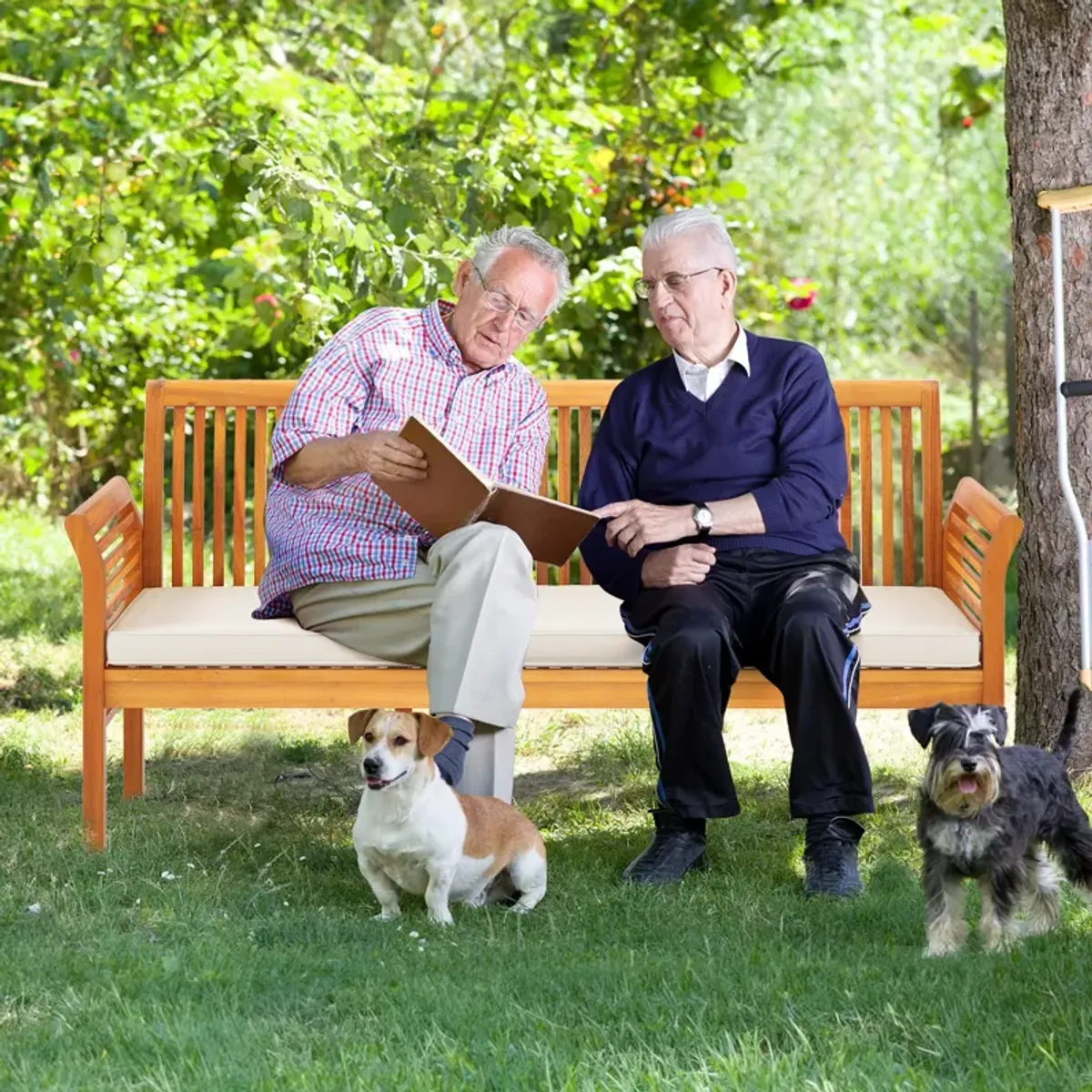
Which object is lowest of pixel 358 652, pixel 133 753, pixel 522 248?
pixel 133 753

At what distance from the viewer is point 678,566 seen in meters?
3.73

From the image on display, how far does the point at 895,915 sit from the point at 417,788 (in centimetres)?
94

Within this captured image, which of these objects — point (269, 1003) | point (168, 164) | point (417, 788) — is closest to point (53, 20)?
point (168, 164)

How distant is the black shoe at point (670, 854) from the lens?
3.62 m

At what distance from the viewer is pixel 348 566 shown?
12.6 feet

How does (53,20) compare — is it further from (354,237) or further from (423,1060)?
(423,1060)

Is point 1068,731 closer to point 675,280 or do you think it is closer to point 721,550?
point 721,550

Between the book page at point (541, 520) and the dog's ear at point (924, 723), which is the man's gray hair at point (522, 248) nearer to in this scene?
the book page at point (541, 520)

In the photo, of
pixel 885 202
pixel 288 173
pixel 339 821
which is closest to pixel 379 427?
pixel 339 821

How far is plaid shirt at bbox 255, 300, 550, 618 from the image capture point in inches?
153

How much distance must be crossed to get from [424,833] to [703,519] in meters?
0.95

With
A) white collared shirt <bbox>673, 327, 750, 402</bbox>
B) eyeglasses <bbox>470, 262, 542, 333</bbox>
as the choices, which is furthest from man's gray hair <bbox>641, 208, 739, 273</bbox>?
eyeglasses <bbox>470, 262, 542, 333</bbox>

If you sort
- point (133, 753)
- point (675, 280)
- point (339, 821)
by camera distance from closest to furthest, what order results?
1. point (675, 280)
2. point (339, 821)
3. point (133, 753)

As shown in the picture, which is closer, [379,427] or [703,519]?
[703,519]
